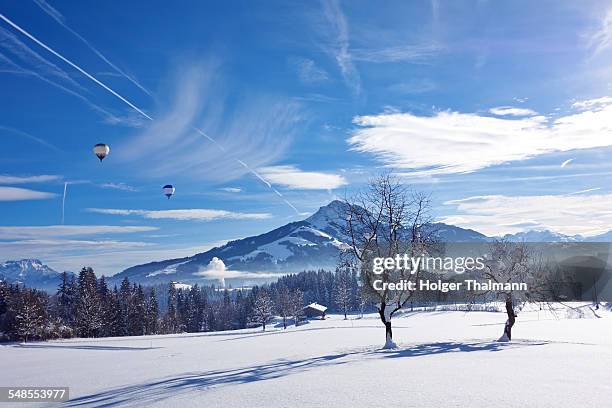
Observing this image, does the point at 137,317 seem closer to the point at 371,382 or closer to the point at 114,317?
the point at 114,317

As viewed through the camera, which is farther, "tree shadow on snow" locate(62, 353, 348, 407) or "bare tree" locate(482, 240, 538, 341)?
"bare tree" locate(482, 240, 538, 341)

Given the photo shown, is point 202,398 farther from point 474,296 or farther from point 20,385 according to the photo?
point 474,296

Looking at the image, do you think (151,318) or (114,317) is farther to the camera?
(151,318)

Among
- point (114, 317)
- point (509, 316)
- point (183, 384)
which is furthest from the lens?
point (114, 317)

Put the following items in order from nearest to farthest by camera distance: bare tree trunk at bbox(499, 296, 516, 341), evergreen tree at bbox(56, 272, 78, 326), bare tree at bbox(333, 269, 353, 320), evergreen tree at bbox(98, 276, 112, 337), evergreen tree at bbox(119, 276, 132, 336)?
bare tree trunk at bbox(499, 296, 516, 341) < evergreen tree at bbox(98, 276, 112, 337) < evergreen tree at bbox(119, 276, 132, 336) < evergreen tree at bbox(56, 272, 78, 326) < bare tree at bbox(333, 269, 353, 320)

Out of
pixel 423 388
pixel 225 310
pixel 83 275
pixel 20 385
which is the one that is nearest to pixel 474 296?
pixel 423 388

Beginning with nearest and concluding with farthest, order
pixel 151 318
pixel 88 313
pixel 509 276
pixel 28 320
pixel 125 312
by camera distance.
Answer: pixel 509 276 → pixel 28 320 → pixel 88 313 → pixel 125 312 → pixel 151 318

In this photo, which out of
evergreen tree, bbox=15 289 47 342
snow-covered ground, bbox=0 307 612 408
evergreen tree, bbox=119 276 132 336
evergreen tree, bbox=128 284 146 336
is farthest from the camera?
evergreen tree, bbox=128 284 146 336

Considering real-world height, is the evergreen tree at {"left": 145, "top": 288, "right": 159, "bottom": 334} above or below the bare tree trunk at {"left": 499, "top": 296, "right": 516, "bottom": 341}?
below

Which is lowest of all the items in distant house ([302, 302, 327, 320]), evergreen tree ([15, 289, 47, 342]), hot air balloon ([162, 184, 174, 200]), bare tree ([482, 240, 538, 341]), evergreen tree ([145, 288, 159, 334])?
distant house ([302, 302, 327, 320])

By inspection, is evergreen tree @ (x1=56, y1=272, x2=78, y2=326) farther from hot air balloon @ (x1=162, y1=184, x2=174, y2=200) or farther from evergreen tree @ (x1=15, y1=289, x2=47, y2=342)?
hot air balloon @ (x1=162, y1=184, x2=174, y2=200)

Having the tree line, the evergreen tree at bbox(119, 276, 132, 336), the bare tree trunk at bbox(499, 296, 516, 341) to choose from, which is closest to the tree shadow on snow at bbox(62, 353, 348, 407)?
the bare tree trunk at bbox(499, 296, 516, 341)

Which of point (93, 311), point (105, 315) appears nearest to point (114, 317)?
point (105, 315)

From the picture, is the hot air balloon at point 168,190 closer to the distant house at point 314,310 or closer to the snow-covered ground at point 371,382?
the snow-covered ground at point 371,382
